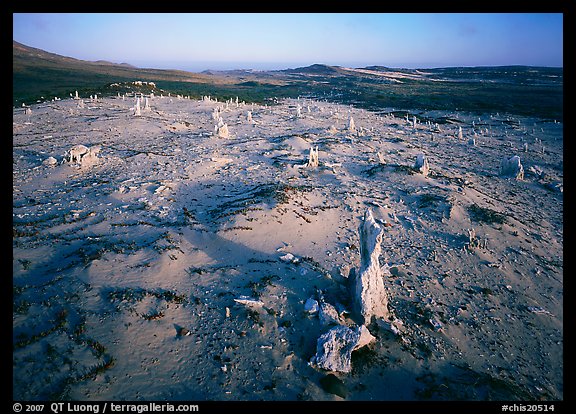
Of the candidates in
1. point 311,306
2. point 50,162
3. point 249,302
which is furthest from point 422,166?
point 50,162

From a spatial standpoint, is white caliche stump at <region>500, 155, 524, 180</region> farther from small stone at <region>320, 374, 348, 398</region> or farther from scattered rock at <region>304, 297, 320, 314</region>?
small stone at <region>320, 374, 348, 398</region>

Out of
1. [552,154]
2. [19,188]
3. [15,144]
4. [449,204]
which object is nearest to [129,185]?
[19,188]

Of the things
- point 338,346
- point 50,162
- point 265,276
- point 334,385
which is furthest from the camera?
point 50,162

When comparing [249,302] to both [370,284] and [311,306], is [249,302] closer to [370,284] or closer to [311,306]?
[311,306]

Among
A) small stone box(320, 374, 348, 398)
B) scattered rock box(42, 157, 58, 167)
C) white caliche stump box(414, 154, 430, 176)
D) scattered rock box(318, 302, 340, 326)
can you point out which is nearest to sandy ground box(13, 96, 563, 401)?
small stone box(320, 374, 348, 398)

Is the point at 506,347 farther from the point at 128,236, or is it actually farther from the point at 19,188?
the point at 19,188

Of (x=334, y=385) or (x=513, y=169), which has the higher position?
(x=513, y=169)
